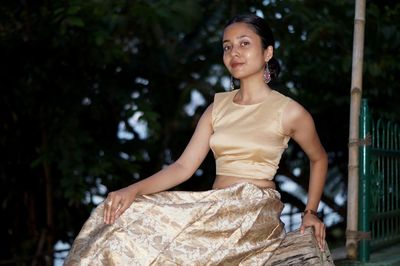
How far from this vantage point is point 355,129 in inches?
158

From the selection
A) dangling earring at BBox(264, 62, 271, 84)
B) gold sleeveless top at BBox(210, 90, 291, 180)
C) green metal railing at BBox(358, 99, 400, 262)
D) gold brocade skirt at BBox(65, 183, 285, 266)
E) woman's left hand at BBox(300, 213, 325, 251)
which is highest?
dangling earring at BBox(264, 62, 271, 84)

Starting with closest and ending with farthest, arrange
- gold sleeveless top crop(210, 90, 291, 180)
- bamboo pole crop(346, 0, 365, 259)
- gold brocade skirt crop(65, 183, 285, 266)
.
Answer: gold brocade skirt crop(65, 183, 285, 266)
gold sleeveless top crop(210, 90, 291, 180)
bamboo pole crop(346, 0, 365, 259)

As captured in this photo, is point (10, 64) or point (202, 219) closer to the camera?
point (202, 219)

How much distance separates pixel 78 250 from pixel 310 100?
5399 mm

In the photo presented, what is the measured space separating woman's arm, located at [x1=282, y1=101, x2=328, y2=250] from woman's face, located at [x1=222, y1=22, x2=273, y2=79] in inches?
8.3

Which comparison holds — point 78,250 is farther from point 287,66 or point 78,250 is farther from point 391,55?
point 287,66

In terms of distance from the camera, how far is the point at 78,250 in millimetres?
2242

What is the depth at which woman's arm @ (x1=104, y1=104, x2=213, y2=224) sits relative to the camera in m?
2.28

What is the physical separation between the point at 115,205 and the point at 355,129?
83.9 inches

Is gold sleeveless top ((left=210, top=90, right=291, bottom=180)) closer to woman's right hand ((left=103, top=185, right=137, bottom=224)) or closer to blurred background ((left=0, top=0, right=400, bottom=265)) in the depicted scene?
woman's right hand ((left=103, top=185, right=137, bottom=224))

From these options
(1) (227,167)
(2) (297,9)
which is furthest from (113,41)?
(1) (227,167)

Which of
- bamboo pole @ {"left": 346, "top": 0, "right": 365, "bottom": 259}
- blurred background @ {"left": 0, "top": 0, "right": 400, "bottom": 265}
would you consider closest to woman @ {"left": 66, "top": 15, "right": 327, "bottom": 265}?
bamboo pole @ {"left": 346, "top": 0, "right": 365, "bottom": 259}

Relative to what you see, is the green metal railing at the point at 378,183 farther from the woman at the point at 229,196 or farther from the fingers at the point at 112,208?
the fingers at the point at 112,208

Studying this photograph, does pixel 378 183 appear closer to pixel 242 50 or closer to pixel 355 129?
pixel 355 129
